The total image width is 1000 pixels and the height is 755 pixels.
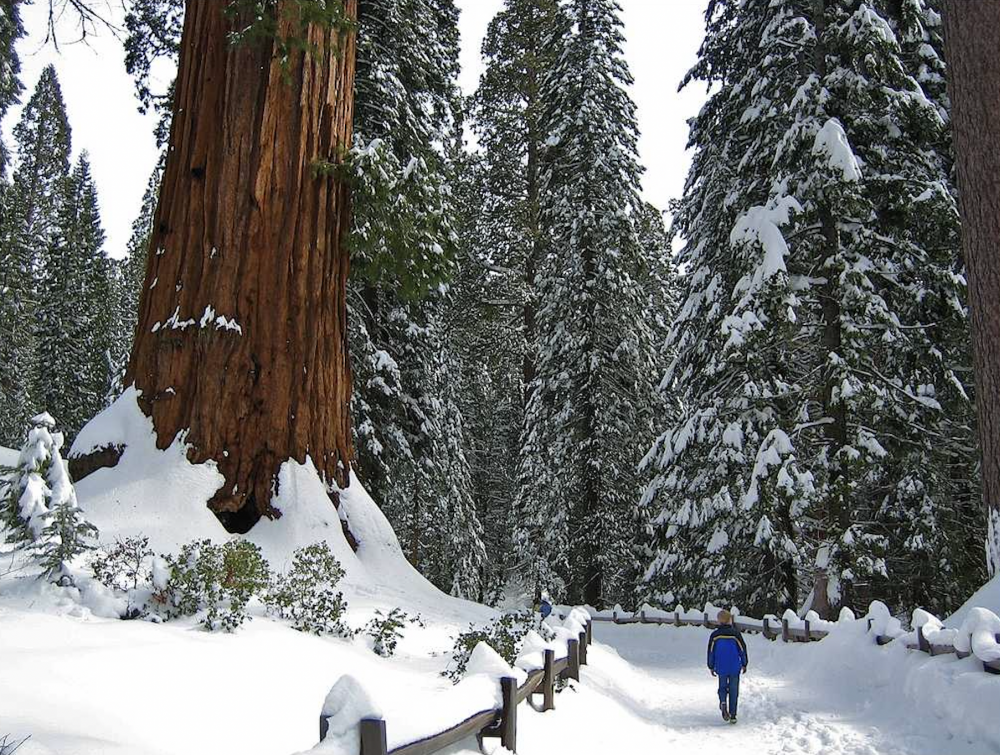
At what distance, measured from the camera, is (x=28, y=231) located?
44812 mm

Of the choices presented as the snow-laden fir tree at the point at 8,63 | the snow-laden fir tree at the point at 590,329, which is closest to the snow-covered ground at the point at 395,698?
the snow-laden fir tree at the point at 8,63

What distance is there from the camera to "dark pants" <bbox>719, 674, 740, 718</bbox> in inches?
341

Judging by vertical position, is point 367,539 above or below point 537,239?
below

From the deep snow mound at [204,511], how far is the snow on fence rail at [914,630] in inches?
201

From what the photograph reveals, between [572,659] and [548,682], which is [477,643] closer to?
[548,682]

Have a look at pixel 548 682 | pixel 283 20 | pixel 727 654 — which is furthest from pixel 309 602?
pixel 283 20

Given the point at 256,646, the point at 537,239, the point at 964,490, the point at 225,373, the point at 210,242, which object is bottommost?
the point at 256,646

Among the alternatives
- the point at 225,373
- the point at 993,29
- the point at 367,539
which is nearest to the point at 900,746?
the point at 367,539

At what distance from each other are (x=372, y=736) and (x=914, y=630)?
25.6ft

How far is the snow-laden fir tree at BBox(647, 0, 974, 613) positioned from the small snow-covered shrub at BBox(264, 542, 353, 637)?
8.43m

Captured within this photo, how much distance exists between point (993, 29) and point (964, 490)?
10.1 metres

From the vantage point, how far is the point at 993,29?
307 inches

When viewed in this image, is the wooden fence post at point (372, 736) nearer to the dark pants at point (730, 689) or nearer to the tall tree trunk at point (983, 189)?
the dark pants at point (730, 689)

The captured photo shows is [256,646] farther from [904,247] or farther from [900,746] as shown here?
[904,247]
